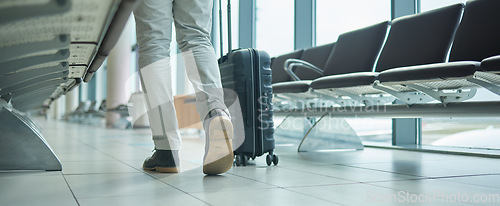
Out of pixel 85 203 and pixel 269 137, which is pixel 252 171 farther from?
pixel 85 203

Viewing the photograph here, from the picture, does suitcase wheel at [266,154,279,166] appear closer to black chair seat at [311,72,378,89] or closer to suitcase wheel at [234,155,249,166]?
suitcase wheel at [234,155,249,166]

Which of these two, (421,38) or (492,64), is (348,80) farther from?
(492,64)

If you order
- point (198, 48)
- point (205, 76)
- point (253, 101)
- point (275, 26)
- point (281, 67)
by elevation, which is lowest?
point (253, 101)

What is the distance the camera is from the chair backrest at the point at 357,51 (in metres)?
3.18

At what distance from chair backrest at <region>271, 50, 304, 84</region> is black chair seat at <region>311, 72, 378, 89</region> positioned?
1538mm

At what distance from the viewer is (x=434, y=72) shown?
6.34 ft

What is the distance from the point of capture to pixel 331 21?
4594mm

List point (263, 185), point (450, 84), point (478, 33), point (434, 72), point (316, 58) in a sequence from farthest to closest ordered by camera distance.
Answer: point (316, 58) → point (478, 33) → point (450, 84) → point (434, 72) → point (263, 185)

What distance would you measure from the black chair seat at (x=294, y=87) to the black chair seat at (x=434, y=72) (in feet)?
2.43

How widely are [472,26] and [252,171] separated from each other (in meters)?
1.61

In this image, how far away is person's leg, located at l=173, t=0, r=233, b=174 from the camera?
159cm

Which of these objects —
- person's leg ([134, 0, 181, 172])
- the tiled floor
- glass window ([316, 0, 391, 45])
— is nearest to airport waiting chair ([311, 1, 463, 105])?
the tiled floor

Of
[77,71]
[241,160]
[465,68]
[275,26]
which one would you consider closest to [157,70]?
[77,71]

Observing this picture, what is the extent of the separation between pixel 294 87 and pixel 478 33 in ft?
3.82
